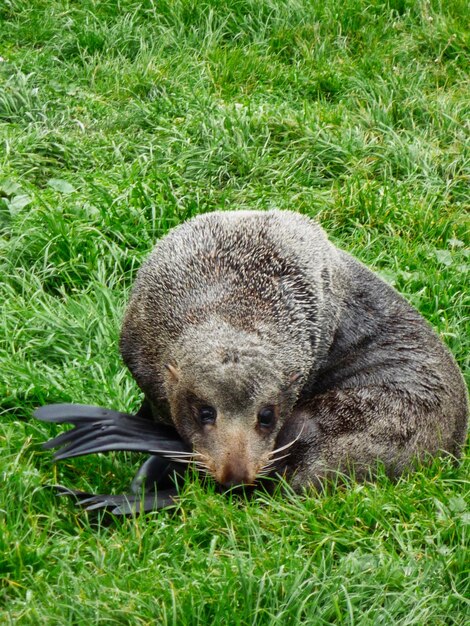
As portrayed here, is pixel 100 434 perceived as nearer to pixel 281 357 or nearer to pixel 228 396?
pixel 228 396

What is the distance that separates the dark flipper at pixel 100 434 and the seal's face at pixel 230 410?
179 mm

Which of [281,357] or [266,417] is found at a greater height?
[281,357]

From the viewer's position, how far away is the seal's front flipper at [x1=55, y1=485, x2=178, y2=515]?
15.9 feet

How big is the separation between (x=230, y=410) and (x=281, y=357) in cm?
37

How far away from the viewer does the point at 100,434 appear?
5.12m

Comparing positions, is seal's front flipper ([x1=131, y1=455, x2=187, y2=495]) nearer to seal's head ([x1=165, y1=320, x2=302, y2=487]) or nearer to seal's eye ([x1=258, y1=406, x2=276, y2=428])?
seal's head ([x1=165, y1=320, x2=302, y2=487])

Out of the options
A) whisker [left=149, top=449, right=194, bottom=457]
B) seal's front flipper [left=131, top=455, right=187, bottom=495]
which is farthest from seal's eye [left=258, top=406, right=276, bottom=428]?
seal's front flipper [left=131, top=455, right=187, bottom=495]

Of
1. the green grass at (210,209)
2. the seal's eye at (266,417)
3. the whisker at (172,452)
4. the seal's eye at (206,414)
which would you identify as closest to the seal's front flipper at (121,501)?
the green grass at (210,209)

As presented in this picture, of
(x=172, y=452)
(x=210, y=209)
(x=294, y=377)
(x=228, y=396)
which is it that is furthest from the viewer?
(x=210, y=209)

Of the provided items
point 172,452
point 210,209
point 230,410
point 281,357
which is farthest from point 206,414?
point 210,209

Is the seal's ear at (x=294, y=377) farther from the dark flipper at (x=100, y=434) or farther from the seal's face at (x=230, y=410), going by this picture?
the dark flipper at (x=100, y=434)

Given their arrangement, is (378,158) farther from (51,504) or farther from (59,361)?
(51,504)

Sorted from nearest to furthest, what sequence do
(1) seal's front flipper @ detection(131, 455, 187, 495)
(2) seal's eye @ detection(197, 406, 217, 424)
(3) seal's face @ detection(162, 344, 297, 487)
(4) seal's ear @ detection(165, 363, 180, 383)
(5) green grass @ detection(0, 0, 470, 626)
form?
(5) green grass @ detection(0, 0, 470, 626) → (3) seal's face @ detection(162, 344, 297, 487) → (2) seal's eye @ detection(197, 406, 217, 424) → (4) seal's ear @ detection(165, 363, 180, 383) → (1) seal's front flipper @ detection(131, 455, 187, 495)

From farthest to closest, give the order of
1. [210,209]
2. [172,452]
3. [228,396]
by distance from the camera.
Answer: [210,209], [172,452], [228,396]
